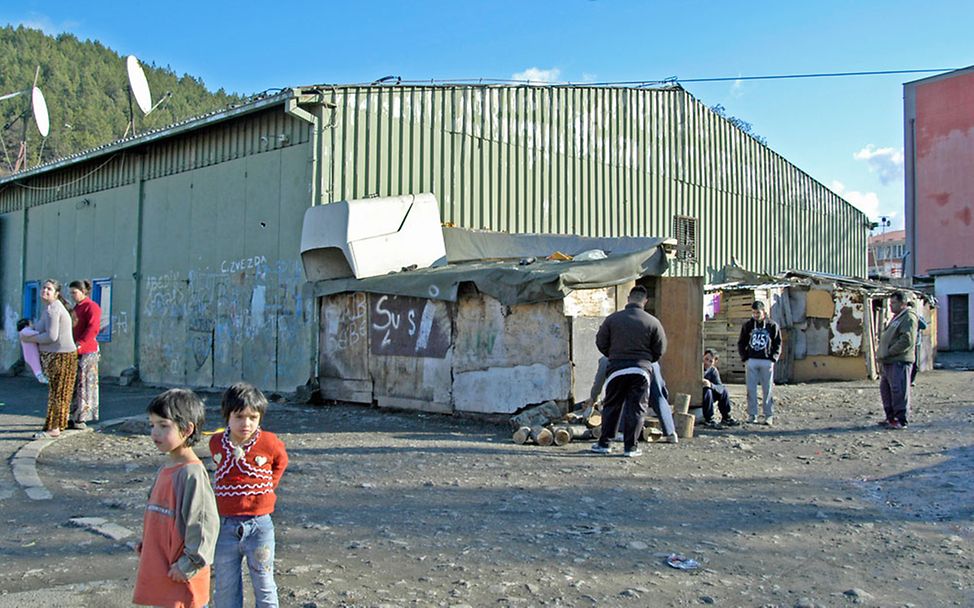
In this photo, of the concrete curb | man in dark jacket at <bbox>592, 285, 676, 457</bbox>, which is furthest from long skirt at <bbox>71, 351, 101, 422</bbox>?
man in dark jacket at <bbox>592, 285, 676, 457</bbox>

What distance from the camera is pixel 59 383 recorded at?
8938mm

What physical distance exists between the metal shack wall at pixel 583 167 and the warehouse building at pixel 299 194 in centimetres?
4

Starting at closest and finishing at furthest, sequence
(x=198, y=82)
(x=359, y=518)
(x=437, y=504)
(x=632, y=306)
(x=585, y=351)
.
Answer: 1. (x=359, y=518)
2. (x=437, y=504)
3. (x=632, y=306)
4. (x=585, y=351)
5. (x=198, y=82)

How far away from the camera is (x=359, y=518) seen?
5.52 meters

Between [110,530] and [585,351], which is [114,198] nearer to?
[585,351]

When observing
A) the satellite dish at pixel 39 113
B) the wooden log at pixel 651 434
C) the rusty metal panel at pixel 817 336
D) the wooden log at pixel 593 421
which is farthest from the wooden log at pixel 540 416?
the satellite dish at pixel 39 113

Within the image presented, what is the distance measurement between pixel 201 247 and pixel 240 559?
12351mm

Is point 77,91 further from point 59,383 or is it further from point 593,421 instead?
point 593,421

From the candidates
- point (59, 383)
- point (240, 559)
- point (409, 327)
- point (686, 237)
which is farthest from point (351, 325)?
point (686, 237)

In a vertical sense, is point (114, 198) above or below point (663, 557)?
above

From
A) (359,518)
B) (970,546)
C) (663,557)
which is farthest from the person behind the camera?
(359,518)

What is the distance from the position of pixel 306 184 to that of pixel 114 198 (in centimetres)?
741

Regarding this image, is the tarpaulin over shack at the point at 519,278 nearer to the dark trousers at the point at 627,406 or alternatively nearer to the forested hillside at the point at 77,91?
the dark trousers at the point at 627,406

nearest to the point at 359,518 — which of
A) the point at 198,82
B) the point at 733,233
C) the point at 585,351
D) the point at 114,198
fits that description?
the point at 585,351
